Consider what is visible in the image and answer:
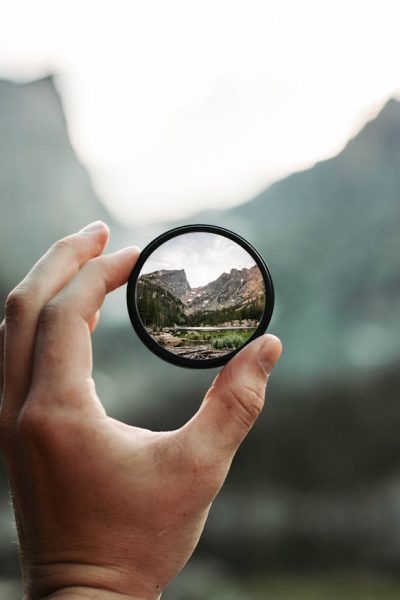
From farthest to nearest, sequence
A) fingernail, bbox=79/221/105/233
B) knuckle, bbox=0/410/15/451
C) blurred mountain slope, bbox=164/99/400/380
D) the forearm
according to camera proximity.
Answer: blurred mountain slope, bbox=164/99/400/380, fingernail, bbox=79/221/105/233, knuckle, bbox=0/410/15/451, the forearm

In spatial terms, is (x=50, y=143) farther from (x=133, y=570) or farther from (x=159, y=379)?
(x=133, y=570)

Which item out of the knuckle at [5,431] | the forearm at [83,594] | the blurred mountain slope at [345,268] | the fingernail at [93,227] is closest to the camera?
the forearm at [83,594]

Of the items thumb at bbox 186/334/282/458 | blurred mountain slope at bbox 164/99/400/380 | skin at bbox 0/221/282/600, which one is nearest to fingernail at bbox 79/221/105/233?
skin at bbox 0/221/282/600

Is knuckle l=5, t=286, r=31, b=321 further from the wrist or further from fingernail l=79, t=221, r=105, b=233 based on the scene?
the wrist

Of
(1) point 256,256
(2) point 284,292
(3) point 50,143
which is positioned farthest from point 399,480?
(1) point 256,256

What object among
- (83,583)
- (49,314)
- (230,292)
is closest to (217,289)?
(230,292)

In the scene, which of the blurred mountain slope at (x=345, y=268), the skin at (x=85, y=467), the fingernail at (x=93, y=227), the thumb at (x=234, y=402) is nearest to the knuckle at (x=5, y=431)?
the skin at (x=85, y=467)

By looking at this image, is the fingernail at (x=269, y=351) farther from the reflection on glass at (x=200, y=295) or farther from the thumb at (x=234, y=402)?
the reflection on glass at (x=200, y=295)
